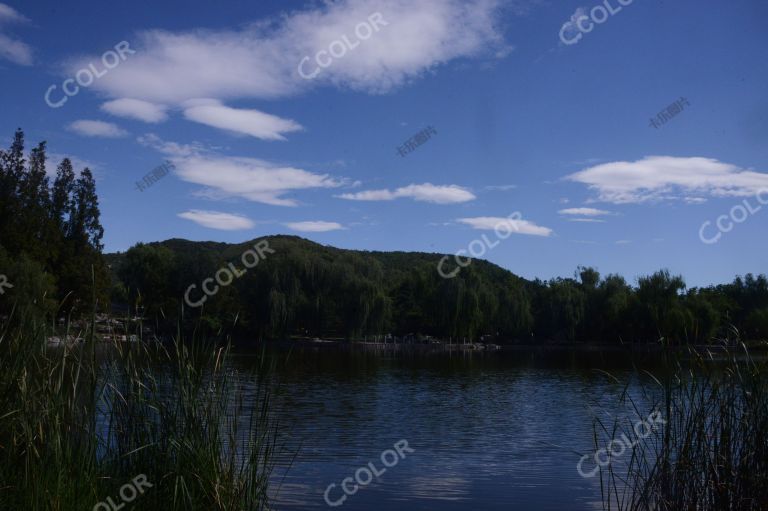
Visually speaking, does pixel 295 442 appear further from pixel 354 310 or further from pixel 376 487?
pixel 354 310

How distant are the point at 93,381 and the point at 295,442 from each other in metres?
9.51

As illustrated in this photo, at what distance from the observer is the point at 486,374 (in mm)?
36312

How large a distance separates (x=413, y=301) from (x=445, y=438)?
65459 millimetres

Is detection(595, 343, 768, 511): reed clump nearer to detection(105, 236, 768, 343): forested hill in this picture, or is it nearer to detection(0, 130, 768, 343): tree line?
detection(0, 130, 768, 343): tree line

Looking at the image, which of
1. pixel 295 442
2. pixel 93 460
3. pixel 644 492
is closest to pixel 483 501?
pixel 644 492

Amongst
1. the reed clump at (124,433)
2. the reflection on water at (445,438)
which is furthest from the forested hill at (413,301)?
the reed clump at (124,433)

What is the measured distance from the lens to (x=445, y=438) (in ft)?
53.8

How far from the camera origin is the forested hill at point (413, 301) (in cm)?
6384

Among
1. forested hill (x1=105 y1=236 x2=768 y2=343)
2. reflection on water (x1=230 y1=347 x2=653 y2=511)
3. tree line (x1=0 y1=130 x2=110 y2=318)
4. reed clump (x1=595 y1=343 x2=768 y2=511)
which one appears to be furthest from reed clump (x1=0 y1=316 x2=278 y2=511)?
forested hill (x1=105 y1=236 x2=768 y2=343)

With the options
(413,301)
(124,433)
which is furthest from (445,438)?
(413,301)

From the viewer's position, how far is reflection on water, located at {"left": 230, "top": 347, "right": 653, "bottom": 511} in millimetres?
11070

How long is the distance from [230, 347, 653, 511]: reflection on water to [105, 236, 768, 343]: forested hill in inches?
1251

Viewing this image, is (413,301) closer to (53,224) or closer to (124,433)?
(53,224)

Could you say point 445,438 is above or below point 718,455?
below
